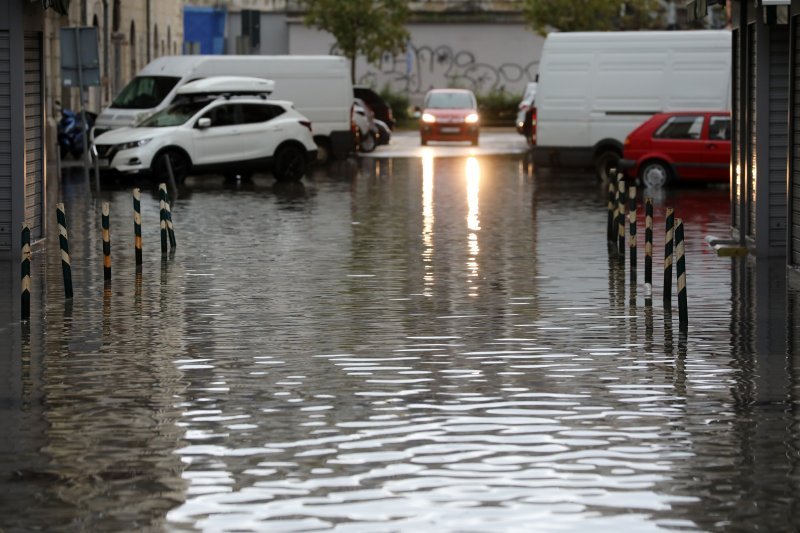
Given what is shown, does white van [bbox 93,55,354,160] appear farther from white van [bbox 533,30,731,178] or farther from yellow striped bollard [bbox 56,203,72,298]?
yellow striped bollard [bbox 56,203,72,298]

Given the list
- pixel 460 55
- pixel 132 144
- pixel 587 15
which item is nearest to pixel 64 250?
pixel 132 144

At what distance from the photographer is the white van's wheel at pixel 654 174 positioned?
3175 cm

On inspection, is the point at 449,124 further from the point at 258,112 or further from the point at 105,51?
the point at 258,112

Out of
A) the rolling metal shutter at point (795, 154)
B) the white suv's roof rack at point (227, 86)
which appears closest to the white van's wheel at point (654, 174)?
the white suv's roof rack at point (227, 86)

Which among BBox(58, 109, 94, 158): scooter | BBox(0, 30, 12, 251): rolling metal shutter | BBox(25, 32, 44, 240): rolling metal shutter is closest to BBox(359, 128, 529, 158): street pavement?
BBox(58, 109, 94, 158): scooter

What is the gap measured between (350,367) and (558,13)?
57869 mm

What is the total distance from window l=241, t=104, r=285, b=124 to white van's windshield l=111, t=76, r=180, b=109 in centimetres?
409

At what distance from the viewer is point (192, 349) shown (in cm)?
1262

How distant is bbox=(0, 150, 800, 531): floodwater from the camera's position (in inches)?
307

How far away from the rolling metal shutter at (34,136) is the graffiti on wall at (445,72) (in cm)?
5410

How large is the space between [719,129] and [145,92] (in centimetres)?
1301

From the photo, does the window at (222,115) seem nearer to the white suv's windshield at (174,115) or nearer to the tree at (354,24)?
the white suv's windshield at (174,115)

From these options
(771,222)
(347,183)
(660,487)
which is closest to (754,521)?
(660,487)

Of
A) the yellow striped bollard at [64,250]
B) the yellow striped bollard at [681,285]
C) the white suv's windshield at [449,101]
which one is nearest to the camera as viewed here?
the yellow striped bollard at [681,285]
